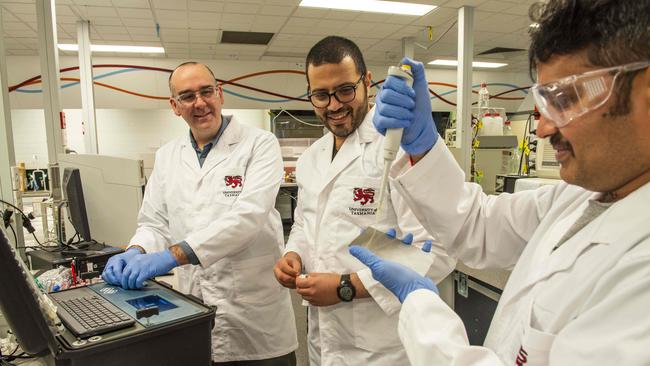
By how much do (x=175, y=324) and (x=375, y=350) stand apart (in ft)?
1.97

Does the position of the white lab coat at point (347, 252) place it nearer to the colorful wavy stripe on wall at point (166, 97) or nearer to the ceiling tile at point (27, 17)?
the colorful wavy stripe on wall at point (166, 97)

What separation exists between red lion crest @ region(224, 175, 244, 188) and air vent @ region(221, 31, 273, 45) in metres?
4.20

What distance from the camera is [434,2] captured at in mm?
4254

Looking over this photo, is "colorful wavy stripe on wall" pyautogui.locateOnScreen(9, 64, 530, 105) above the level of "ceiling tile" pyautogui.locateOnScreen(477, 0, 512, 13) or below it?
below

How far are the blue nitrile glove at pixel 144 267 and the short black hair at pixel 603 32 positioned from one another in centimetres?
109

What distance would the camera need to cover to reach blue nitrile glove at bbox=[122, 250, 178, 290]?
108cm

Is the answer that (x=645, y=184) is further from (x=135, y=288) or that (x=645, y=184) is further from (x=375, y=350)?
(x=135, y=288)

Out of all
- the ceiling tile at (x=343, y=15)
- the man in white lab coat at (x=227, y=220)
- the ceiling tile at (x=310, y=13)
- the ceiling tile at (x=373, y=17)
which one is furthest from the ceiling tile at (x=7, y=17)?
the man in white lab coat at (x=227, y=220)

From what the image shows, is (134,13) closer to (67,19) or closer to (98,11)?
(98,11)

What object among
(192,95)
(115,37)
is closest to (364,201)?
(192,95)

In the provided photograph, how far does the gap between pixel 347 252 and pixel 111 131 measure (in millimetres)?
6753

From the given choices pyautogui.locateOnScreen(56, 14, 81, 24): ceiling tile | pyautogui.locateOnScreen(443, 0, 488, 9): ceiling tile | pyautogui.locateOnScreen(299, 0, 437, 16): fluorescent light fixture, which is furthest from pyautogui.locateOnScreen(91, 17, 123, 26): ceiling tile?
pyautogui.locateOnScreen(443, 0, 488, 9): ceiling tile

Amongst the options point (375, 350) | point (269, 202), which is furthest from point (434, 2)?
point (375, 350)

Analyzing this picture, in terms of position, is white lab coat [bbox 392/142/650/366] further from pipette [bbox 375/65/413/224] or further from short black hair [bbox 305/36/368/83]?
short black hair [bbox 305/36/368/83]
